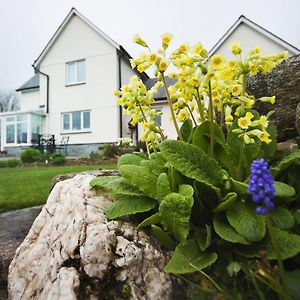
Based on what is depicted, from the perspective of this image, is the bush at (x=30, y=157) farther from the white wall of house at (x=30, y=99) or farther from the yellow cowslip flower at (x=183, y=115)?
the yellow cowslip flower at (x=183, y=115)

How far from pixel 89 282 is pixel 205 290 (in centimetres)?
52

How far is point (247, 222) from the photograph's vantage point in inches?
54.1

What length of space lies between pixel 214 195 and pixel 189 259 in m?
0.35

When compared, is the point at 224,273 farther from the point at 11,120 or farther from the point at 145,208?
the point at 11,120

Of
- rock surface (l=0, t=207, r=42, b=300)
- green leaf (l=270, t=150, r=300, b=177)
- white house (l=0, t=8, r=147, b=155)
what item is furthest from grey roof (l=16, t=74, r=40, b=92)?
green leaf (l=270, t=150, r=300, b=177)

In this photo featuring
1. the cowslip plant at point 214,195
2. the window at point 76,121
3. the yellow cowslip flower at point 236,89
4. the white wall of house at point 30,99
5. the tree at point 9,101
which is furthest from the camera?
the tree at point 9,101

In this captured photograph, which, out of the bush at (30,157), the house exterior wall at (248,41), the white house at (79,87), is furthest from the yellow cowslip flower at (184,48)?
the house exterior wall at (248,41)

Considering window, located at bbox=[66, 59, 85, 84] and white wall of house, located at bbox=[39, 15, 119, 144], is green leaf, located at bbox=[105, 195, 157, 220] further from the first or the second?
window, located at bbox=[66, 59, 85, 84]

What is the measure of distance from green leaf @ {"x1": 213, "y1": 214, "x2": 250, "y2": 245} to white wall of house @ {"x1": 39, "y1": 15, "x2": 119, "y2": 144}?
1564 cm

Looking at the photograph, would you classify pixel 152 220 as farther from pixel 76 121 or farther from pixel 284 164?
pixel 76 121

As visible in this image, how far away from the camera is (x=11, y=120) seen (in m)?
21.8

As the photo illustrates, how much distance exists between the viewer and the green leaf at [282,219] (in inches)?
55.2

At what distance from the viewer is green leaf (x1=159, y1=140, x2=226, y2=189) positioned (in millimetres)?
1571

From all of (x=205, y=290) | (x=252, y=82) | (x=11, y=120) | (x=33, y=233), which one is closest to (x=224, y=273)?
(x=205, y=290)
